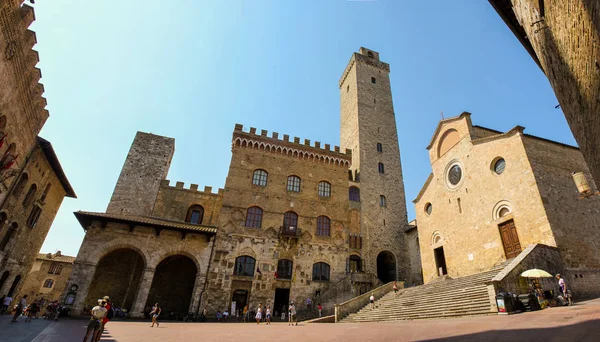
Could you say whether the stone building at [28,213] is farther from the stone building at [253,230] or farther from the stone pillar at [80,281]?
the stone pillar at [80,281]

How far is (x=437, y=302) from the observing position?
12789 mm

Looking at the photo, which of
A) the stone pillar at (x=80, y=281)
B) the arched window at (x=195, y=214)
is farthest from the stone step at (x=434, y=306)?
the stone pillar at (x=80, y=281)

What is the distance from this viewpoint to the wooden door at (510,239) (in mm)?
14719

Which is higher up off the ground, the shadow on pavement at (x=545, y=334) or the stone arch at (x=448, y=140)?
the stone arch at (x=448, y=140)

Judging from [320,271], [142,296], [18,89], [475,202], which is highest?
[18,89]

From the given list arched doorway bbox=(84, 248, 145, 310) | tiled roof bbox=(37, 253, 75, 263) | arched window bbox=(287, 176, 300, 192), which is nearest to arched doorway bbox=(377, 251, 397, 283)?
arched window bbox=(287, 176, 300, 192)

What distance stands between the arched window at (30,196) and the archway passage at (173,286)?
28.3 feet

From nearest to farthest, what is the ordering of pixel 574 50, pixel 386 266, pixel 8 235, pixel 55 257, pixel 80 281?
1. pixel 574 50
2. pixel 8 235
3. pixel 80 281
4. pixel 386 266
5. pixel 55 257

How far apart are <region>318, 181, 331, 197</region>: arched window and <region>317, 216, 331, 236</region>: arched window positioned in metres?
2.05

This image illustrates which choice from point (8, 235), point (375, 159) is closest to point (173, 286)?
point (8, 235)

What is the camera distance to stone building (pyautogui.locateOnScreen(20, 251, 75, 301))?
31516mm

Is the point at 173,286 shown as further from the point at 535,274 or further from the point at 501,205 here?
the point at 501,205

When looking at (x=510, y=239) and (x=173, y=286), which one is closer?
(x=510, y=239)

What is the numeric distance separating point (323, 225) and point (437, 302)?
A: 11.1 metres
